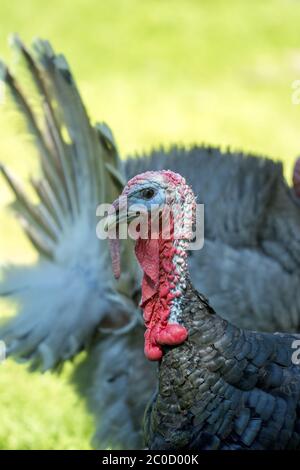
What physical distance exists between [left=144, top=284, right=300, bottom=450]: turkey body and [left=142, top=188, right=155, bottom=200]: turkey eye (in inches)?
10.1

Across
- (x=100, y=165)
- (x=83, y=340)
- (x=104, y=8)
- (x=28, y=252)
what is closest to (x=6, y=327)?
(x=83, y=340)

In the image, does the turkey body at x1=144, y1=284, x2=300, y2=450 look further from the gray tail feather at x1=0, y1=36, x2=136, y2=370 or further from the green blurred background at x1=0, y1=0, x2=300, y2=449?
the green blurred background at x1=0, y1=0, x2=300, y2=449

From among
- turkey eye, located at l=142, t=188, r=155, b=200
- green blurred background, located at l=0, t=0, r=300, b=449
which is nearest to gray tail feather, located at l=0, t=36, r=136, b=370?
turkey eye, located at l=142, t=188, r=155, b=200

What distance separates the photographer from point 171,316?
91.8 inches

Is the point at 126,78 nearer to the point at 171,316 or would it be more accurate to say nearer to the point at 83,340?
the point at 83,340

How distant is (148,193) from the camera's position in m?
2.27

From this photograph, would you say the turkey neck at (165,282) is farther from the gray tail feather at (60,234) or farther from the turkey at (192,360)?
the gray tail feather at (60,234)

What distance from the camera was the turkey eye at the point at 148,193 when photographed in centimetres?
227

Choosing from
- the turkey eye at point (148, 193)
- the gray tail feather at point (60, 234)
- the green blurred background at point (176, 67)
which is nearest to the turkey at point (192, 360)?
the turkey eye at point (148, 193)

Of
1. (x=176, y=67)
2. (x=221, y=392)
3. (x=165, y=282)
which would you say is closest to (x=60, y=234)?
(x=165, y=282)
